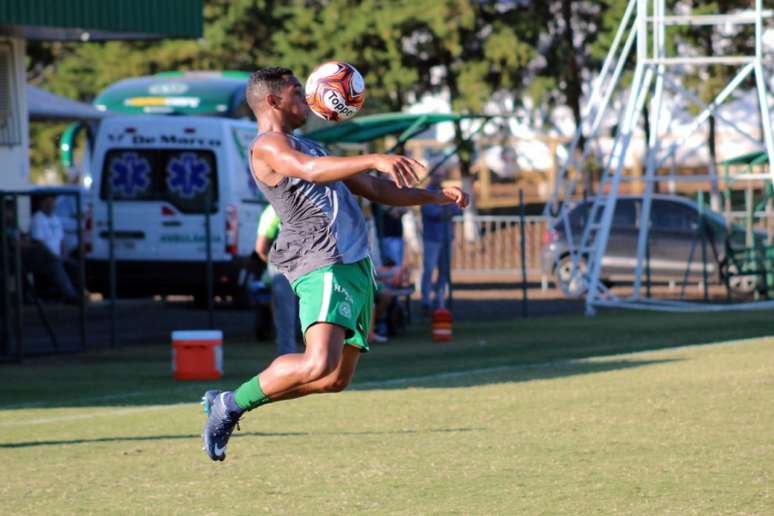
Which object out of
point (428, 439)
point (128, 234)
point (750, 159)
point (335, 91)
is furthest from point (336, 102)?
point (750, 159)

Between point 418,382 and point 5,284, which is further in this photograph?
point 5,284

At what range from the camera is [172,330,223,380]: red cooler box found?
50.3ft

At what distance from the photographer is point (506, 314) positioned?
2519 centimetres

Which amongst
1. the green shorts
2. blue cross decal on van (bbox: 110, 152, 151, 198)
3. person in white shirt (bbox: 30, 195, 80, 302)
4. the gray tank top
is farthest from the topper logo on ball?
blue cross decal on van (bbox: 110, 152, 151, 198)

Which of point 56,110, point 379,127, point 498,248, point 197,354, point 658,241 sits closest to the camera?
point 197,354

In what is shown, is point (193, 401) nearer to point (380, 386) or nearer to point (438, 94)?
point (380, 386)

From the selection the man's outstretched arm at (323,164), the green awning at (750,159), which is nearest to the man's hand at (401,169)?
the man's outstretched arm at (323,164)

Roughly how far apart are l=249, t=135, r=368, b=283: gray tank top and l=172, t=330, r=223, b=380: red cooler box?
7.41 metres

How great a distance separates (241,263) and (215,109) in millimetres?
5572

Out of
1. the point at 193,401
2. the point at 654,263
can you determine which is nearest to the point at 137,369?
the point at 193,401

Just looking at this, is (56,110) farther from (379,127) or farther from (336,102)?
(336,102)

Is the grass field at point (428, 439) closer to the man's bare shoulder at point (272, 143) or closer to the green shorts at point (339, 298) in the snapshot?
the green shorts at point (339, 298)

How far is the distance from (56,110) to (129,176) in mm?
4721

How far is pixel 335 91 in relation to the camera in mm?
8039
